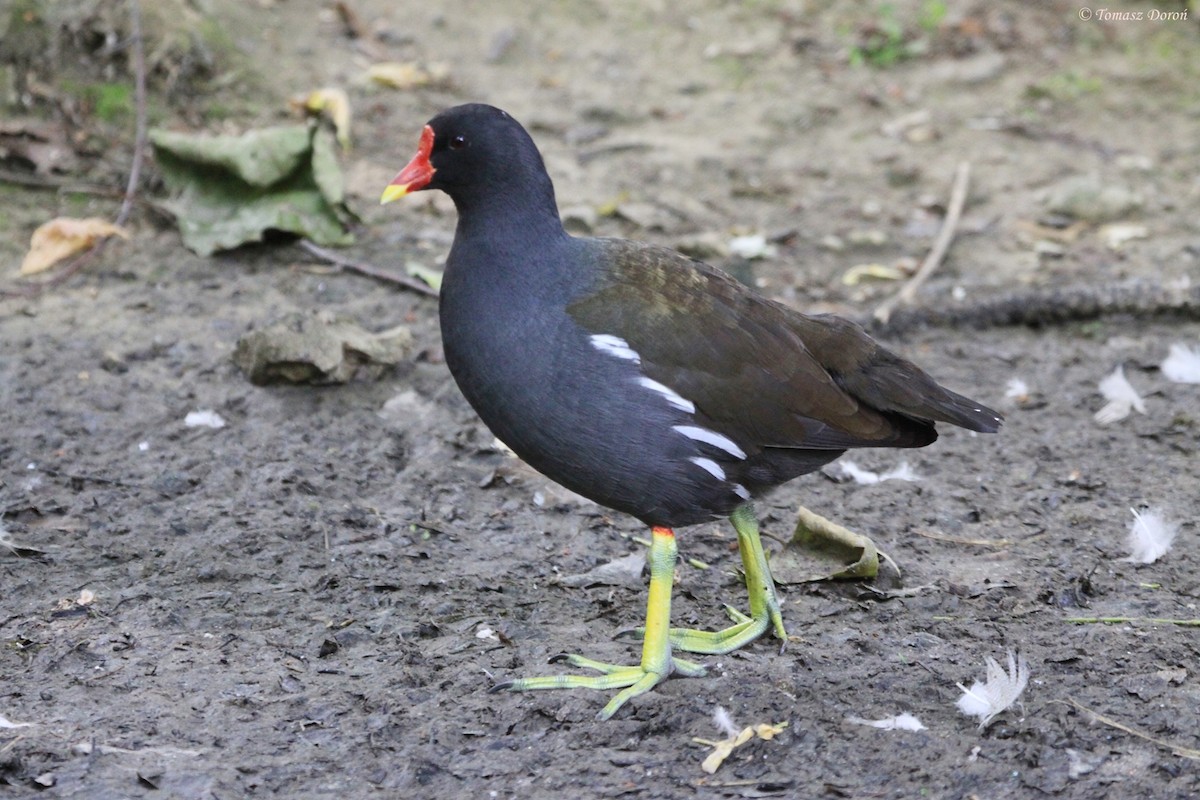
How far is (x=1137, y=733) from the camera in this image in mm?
3293

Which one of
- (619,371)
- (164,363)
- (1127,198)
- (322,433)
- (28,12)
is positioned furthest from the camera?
(1127,198)

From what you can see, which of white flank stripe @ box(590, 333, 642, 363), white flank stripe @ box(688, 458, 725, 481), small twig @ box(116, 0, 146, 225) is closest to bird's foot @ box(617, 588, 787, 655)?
white flank stripe @ box(688, 458, 725, 481)

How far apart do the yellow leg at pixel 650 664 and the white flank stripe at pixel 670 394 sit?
1.17 feet

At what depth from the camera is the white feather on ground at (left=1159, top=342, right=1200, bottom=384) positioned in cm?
570

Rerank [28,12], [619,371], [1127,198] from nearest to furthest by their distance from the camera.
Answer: [619,371] < [28,12] < [1127,198]

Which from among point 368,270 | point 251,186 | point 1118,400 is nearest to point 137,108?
point 251,186

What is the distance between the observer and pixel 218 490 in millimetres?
4668

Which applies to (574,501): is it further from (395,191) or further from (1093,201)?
(1093,201)

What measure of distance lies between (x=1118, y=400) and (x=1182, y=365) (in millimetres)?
459

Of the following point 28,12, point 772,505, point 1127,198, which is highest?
point 28,12

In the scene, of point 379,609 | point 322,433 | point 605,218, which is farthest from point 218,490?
point 605,218

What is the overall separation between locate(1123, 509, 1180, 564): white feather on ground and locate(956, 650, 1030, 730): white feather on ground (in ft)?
3.32

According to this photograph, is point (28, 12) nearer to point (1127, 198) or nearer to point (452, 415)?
point (452, 415)

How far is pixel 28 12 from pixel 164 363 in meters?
2.43
